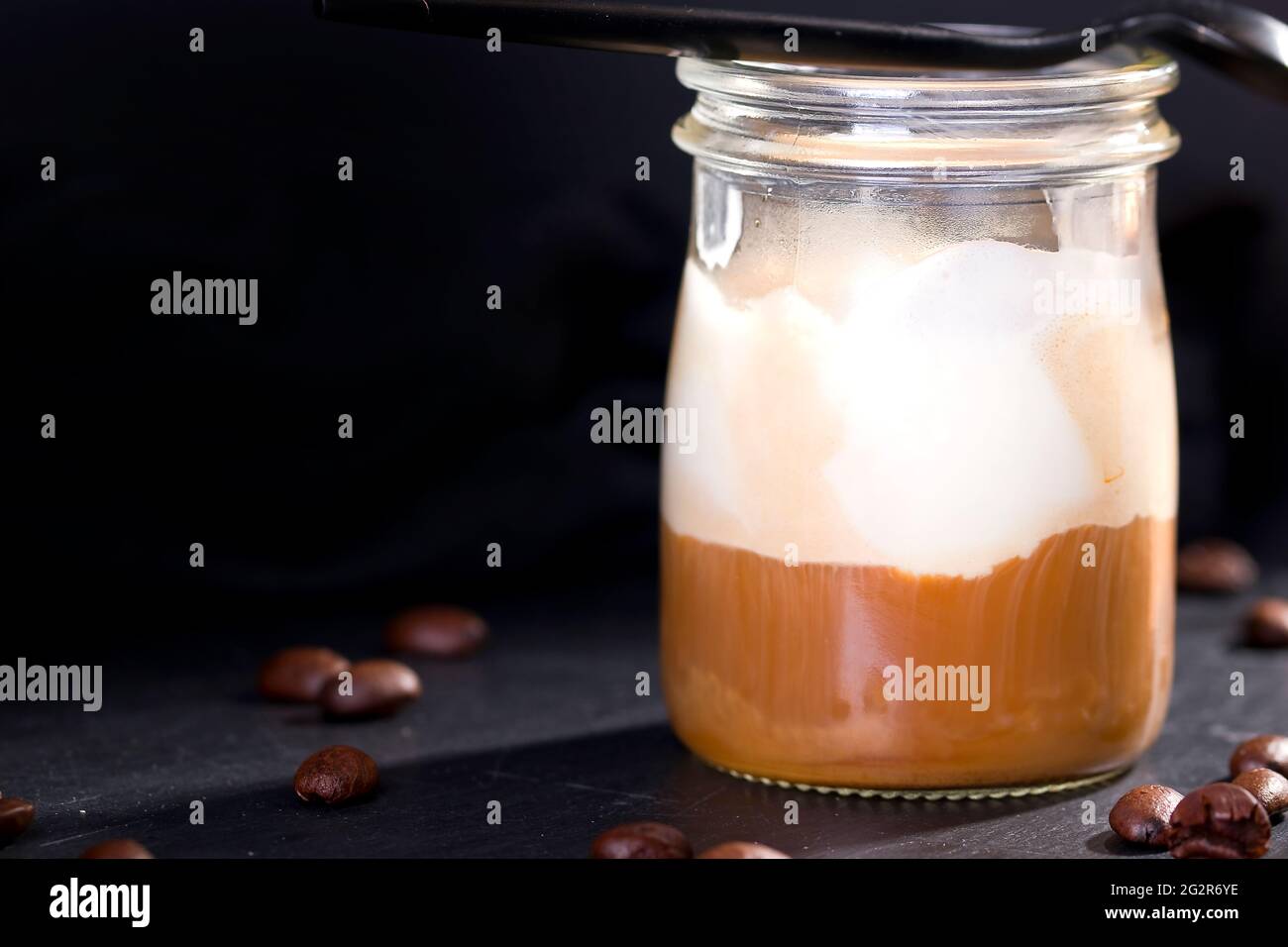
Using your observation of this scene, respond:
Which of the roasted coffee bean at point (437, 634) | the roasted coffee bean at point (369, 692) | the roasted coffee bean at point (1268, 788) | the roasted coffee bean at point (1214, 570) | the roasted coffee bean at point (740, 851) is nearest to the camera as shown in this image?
the roasted coffee bean at point (740, 851)

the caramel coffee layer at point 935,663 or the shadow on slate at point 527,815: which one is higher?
the caramel coffee layer at point 935,663

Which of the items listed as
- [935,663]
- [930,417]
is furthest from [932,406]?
[935,663]

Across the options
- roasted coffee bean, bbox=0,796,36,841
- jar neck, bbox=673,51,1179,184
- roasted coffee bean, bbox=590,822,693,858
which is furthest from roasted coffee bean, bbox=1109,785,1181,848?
roasted coffee bean, bbox=0,796,36,841

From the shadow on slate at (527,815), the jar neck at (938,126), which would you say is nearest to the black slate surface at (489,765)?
the shadow on slate at (527,815)

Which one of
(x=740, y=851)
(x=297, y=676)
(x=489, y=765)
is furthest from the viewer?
(x=297, y=676)

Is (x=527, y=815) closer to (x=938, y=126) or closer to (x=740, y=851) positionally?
(x=740, y=851)

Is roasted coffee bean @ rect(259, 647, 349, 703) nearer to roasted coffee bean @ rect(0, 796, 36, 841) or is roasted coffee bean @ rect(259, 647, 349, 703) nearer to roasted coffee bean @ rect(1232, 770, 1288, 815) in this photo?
roasted coffee bean @ rect(0, 796, 36, 841)

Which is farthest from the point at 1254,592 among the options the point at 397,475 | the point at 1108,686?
the point at 397,475

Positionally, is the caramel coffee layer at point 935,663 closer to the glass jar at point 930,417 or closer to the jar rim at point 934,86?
the glass jar at point 930,417
